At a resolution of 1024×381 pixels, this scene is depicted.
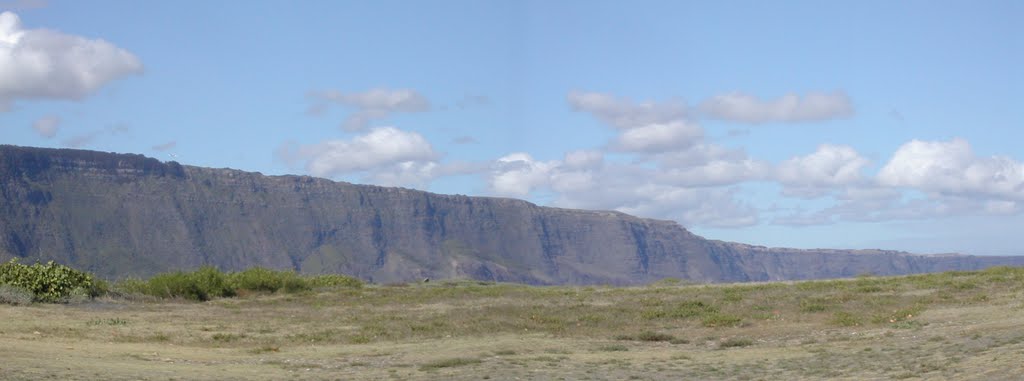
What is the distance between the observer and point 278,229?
6255 inches

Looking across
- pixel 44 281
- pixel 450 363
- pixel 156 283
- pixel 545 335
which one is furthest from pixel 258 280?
pixel 450 363

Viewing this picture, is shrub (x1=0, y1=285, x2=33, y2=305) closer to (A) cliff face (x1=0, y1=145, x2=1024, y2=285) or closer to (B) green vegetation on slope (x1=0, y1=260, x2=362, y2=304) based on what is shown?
(B) green vegetation on slope (x1=0, y1=260, x2=362, y2=304)

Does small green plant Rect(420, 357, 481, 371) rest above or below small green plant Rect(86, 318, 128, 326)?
below

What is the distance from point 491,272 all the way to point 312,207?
30.7 m

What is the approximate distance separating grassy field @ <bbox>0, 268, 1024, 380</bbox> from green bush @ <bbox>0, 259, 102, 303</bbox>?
1.10 meters

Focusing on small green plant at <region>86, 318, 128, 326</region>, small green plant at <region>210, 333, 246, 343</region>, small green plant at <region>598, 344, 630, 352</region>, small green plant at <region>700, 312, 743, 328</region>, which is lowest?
small green plant at <region>598, 344, 630, 352</region>

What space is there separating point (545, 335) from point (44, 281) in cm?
2001

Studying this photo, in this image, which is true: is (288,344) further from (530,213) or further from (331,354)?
(530,213)

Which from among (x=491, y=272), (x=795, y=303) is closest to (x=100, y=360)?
(x=795, y=303)

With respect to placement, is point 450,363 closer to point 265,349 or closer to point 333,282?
point 265,349

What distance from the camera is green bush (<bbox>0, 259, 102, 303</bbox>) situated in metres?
41.1

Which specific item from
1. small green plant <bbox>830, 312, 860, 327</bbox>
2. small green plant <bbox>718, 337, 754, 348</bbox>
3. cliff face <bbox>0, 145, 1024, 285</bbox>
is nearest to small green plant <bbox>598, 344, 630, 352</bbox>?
small green plant <bbox>718, 337, 754, 348</bbox>

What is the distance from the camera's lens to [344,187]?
596ft

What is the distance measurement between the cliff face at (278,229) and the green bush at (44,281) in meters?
76.1
